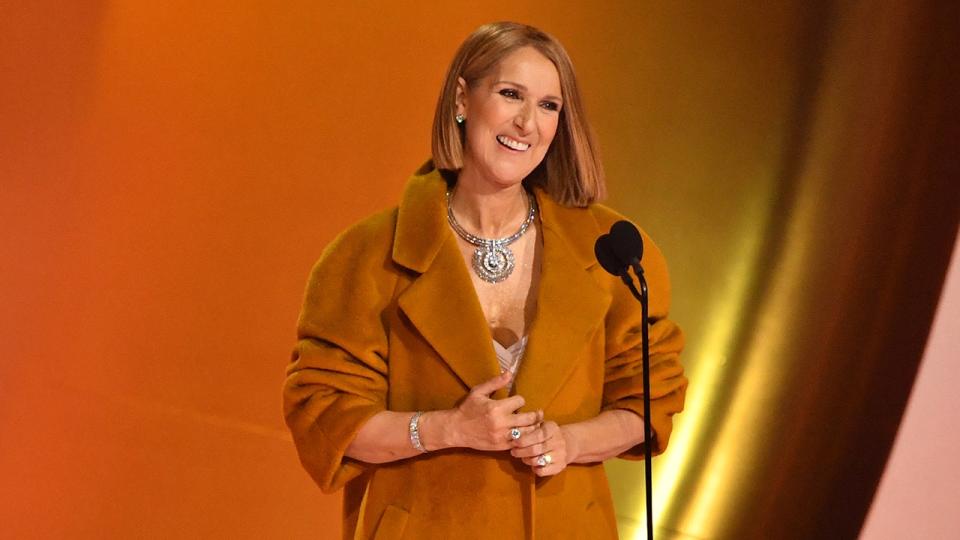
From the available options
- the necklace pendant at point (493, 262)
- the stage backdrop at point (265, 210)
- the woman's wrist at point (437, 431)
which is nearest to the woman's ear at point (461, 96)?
the necklace pendant at point (493, 262)

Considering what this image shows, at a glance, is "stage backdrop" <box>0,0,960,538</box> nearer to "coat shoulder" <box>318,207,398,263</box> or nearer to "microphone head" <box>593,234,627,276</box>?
"coat shoulder" <box>318,207,398,263</box>

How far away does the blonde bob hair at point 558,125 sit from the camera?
180 centimetres

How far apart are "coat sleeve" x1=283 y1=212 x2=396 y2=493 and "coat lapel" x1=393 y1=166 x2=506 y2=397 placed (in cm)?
5

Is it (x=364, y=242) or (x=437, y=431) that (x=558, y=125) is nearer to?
(x=364, y=242)

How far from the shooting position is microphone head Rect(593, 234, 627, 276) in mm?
1626

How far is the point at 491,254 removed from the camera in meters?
1.85

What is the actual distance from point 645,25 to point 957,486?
4.01 ft

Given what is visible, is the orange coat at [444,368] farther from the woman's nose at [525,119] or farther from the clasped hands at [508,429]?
the woman's nose at [525,119]

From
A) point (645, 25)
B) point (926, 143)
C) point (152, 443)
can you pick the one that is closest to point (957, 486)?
point (926, 143)

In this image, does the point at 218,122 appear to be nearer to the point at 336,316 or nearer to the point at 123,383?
the point at 123,383

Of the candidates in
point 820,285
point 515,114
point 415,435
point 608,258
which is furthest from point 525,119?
point 820,285

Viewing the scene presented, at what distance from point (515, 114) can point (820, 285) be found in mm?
1243

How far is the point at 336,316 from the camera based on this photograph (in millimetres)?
1770

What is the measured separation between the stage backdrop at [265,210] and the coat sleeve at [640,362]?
102 centimetres
